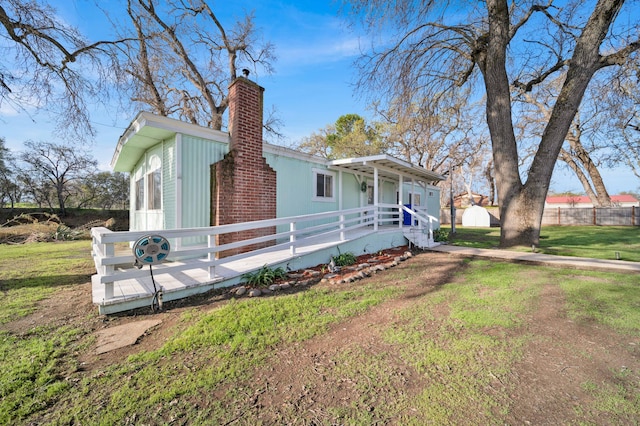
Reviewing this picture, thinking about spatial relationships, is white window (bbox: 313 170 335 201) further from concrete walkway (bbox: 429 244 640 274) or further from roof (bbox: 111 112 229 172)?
concrete walkway (bbox: 429 244 640 274)

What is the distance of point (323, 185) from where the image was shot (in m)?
9.70

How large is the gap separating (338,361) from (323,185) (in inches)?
295

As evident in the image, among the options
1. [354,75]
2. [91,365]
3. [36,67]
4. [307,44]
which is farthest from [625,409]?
[36,67]

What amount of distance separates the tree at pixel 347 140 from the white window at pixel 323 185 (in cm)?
1589

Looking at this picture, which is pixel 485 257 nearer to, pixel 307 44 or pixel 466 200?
pixel 307 44

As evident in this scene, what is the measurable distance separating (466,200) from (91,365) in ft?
141

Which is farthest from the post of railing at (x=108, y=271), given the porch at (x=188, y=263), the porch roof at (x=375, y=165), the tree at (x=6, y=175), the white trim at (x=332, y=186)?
the tree at (x=6, y=175)

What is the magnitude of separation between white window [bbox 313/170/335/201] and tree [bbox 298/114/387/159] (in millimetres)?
15892

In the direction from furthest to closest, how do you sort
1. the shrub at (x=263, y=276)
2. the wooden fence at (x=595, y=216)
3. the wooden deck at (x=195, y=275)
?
the wooden fence at (x=595, y=216) < the shrub at (x=263, y=276) < the wooden deck at (x=195, y=275)

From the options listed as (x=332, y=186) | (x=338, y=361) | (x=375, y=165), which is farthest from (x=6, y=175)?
(x=338, y=361)

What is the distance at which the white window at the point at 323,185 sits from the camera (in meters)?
9.34

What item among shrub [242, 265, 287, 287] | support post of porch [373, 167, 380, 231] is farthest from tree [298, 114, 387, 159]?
shrub [242, 265, 287, 287]

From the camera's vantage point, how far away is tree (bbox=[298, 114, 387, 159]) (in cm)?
2538

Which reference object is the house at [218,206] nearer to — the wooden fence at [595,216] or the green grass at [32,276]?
A: the green grass at [32,276]
